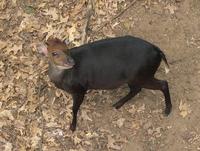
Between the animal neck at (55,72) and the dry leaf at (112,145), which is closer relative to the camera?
the animal neck at (55,72)

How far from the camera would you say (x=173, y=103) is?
23.5 ft

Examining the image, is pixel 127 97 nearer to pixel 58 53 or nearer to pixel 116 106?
pixel 116 106

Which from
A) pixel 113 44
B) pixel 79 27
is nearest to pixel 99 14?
pixel 79 27

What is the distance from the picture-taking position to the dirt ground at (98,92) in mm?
6895

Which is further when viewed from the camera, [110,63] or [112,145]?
[112,145]

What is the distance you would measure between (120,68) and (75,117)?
0.97 metres

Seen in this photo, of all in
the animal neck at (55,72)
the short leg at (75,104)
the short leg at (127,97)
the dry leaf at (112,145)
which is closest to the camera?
the animal neck at (55,72)

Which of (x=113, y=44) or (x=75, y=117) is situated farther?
(x=75, y=117)

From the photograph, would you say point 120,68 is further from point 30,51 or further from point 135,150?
point 30,51

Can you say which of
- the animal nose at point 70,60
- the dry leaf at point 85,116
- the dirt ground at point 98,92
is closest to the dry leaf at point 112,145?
the dirt ground at point 98,92

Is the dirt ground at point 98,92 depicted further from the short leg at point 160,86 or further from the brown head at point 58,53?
the brown head at point 58,53

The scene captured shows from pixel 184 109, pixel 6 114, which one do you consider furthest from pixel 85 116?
pixel 184 109

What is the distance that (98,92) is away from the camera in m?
7.31

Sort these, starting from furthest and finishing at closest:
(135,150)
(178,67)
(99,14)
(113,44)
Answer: (99,14) < (178,67) < (135,150) < (113,44)
